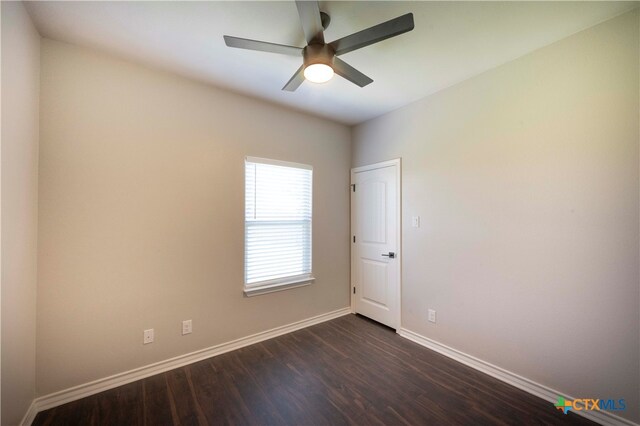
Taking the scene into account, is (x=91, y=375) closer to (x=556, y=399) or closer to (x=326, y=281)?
(x=326, y=281)

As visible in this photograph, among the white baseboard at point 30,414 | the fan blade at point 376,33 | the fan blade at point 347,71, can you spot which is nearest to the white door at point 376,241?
the fan blade at point 347,71

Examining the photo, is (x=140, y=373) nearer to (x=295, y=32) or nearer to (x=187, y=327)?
(x=187, y=327)

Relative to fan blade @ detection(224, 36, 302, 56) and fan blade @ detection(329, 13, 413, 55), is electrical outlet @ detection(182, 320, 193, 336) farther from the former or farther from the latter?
fan blade @ detection(329, 13, 413, 55)

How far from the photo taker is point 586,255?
1.76 meters

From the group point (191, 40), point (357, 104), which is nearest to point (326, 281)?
point (357, 104)

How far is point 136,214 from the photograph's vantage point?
212cm

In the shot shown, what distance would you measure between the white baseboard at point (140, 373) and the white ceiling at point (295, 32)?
2550 millimetres

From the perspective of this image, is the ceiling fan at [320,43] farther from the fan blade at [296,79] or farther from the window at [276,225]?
the window at [276,225]

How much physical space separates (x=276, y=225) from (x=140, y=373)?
68.3 inches

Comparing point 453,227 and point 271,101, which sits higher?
point 271,101

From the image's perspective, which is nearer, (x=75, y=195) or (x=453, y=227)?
(x=75, y=195)

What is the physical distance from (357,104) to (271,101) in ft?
3.17

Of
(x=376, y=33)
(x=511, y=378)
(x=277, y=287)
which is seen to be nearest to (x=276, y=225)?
(x=277, y=287)

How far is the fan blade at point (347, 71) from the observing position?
5.60ft
